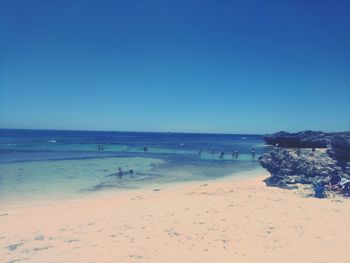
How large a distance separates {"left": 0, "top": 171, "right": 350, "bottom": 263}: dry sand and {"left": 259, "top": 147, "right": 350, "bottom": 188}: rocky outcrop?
3.87 metres

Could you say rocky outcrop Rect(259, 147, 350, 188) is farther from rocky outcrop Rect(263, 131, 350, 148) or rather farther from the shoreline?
rocky outcrop Rect(263, 131, 350, 148)

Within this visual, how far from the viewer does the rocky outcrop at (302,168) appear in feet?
56.2

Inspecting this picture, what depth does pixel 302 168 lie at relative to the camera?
Answer: 1866 cm

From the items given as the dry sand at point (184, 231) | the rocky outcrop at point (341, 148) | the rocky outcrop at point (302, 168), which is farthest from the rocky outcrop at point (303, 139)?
the dry sand at point (184, 231)

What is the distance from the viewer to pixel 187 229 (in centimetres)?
958

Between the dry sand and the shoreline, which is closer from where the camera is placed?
the dry sand

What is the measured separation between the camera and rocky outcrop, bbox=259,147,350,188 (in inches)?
675

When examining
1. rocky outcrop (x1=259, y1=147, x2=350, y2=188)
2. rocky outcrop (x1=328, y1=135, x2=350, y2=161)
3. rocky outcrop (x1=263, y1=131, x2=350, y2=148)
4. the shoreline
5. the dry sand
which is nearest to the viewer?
the dry sand

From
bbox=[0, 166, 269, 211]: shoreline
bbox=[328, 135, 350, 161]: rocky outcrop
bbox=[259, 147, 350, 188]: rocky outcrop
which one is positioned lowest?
bbox=[0, 166, 269, 211]: shoreline

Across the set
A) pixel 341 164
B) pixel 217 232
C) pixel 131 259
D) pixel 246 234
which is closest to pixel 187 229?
pixel 217 232

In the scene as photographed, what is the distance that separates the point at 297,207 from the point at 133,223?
21.6 feet

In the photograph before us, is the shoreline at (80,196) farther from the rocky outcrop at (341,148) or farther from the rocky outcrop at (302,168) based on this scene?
the rocky outcrop at (341,148)

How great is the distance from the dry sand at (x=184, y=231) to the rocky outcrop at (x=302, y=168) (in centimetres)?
387

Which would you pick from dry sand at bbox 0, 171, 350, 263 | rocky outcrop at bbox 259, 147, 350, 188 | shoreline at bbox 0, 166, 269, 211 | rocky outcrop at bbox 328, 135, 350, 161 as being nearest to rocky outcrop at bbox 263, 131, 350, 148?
rocky outcrop at bbox 259, 147, 350, 188
